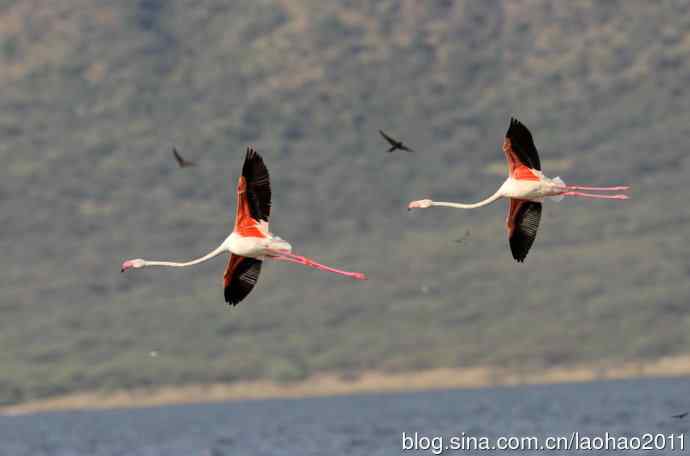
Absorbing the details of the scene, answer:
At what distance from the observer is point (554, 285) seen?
172 meters

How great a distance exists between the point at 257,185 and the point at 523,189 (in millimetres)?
5133

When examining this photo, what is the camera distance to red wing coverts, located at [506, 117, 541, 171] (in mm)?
32625

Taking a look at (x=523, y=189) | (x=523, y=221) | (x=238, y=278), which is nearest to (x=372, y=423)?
(x=523, y=221)

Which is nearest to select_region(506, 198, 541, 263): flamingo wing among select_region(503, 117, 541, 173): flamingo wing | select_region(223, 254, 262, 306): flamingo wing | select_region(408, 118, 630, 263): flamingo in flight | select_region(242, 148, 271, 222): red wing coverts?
select_region(408, 118, 630, 263): flamingo in flight

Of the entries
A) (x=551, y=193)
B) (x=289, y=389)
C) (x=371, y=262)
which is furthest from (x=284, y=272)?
(x=551, y=193)

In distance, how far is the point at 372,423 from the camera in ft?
390

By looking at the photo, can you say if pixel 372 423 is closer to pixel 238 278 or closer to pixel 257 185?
pixel 238 278

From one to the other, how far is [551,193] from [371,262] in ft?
473

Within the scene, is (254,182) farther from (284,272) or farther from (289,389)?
(284,272)

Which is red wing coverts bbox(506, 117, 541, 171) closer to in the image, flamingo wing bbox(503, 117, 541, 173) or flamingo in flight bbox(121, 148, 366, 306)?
flamingo wing bbox(503, 117, 541, 173)

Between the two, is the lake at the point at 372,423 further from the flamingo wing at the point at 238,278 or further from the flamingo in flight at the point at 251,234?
the flamingo in flight at the point at 251,234

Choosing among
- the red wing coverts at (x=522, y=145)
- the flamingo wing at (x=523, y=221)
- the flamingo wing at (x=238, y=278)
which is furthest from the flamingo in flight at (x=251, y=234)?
the red wing coverts at (x=522, y=145)

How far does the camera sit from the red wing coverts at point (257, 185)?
107ft

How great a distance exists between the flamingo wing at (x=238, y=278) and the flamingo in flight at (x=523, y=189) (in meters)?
3.61
